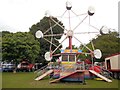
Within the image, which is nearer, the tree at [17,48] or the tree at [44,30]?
the tree at [17,48]

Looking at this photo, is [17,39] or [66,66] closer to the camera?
[66,66]

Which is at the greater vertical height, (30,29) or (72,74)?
→ (30,29)

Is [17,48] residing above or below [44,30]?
below

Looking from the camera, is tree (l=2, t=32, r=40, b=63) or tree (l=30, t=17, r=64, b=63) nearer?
tree (l=2, t=32, r=40, b=63)

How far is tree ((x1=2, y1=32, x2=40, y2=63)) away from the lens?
143ft

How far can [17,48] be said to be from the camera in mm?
44062

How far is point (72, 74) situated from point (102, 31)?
6182 millimetres

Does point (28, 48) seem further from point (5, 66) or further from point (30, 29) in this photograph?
point (30, 29)

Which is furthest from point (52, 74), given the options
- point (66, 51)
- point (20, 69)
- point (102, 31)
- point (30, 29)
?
point (30, 29)

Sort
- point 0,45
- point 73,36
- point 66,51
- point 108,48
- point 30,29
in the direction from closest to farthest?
point 66,51
point 73,36
point 0,45
point 108,48
point 30,29

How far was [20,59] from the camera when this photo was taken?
145ft

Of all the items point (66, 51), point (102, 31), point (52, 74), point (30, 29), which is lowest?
point (52, 74)

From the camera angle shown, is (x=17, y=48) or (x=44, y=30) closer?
(x=17, y=48)

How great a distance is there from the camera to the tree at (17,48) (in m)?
43.7
